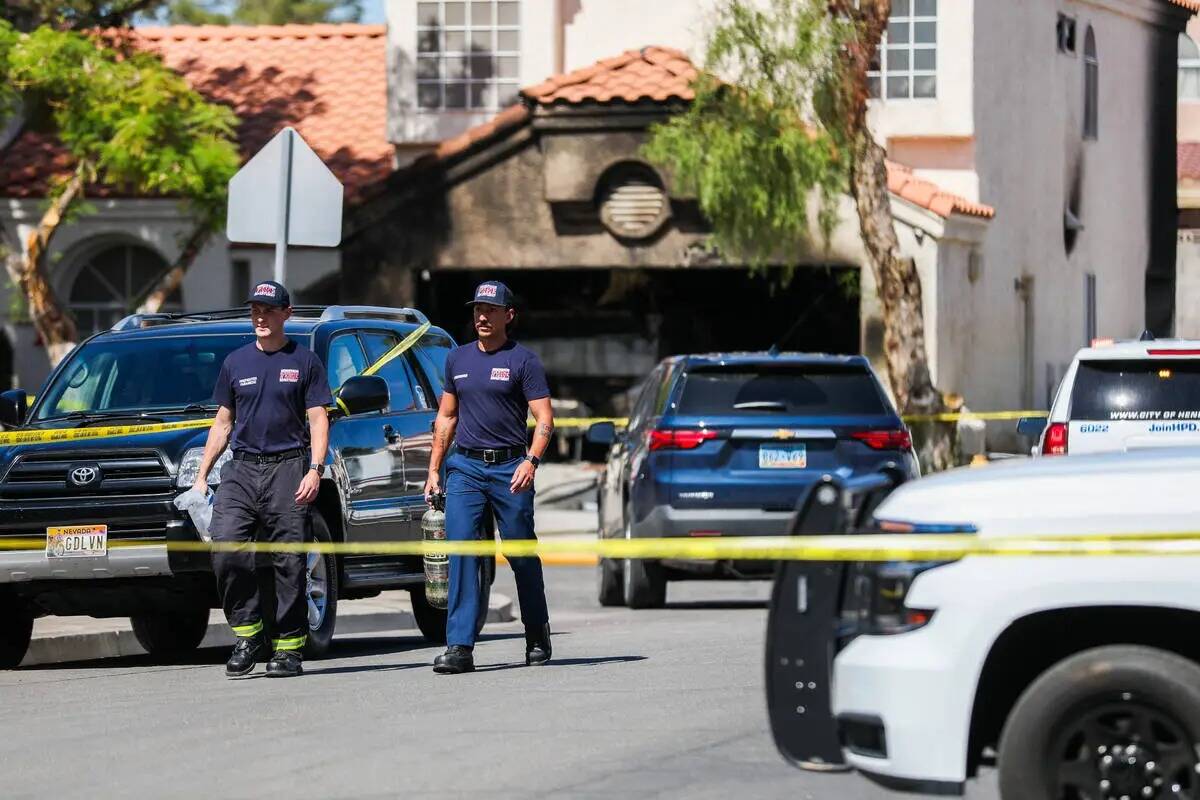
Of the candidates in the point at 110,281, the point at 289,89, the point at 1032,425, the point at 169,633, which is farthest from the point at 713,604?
the point at 289,89

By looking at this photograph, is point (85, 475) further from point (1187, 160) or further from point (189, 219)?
point (1187, 160)

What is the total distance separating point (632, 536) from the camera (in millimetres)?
16078

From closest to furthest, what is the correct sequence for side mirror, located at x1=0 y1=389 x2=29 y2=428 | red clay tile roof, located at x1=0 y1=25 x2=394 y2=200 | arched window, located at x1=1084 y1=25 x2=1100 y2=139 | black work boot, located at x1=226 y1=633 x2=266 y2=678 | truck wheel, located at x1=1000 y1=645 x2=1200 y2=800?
truck wheel, located at x1=1000 y1=645 x2=1200 y2=800 → black work boot, located at x1=226 y1=633 x2=266 y2=678 → side mirror, located at x1=0 y1=389 x2=29 y2=428 → red clay tile roof, located at x1=0 y1=25 x2=394 y2=200 → arched window, located at x1=1084 y1=25 x2=1100 y2=139

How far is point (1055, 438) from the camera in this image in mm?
14719

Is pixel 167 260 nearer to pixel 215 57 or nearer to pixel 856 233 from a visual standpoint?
pixel 215 57

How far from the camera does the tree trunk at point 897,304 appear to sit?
2595 cm

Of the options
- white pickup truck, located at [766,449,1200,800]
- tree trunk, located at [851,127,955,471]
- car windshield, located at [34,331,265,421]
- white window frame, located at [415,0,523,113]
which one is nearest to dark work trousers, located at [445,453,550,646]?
car windshield, located at [34,331,265,421]

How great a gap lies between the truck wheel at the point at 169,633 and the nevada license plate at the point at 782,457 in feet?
12.9

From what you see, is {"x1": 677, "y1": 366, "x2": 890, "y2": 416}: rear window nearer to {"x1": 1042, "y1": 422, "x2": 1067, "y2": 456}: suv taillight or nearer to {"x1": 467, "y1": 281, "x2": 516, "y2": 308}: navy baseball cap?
{"x1": 1042, "y1": 422, "x2": 1067, "y2": 456}: suv taillight

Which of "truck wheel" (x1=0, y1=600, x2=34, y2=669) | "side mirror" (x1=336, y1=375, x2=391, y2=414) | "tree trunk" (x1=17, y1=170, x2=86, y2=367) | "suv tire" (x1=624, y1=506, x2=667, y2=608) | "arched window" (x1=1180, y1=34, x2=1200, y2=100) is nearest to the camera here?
"side mirror" (x1=336, y1=375, x2=391, y2=414)

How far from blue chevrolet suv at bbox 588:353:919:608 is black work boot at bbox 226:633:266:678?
4487 millimetres

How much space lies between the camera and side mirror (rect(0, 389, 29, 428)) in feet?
43.5

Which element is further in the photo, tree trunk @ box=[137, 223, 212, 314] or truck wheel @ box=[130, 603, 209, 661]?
tree trunk @ box=[137, 223, 212, 314]

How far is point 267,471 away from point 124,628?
10.9 feet
